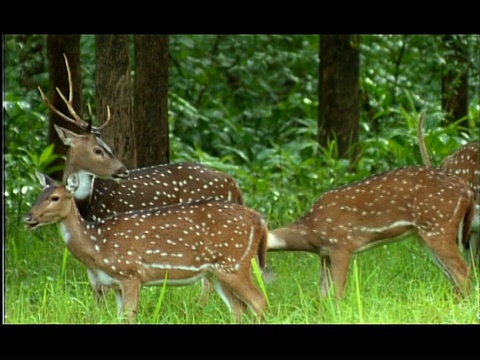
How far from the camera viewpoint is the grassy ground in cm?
800

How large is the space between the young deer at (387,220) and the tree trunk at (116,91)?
191 centimetres

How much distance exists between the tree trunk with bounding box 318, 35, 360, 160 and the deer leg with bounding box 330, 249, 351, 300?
490cm

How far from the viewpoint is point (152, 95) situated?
1138cm

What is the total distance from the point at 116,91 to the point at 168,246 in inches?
100

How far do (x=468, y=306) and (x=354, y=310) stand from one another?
850 mm

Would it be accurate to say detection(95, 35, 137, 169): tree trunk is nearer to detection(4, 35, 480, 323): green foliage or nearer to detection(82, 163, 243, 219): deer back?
detection(82, 163, 243, 219): deer back

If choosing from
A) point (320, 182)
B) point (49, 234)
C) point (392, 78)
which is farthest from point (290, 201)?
point (392, 78)

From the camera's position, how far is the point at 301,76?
19547 mm

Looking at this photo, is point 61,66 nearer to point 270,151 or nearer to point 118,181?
point 118,181

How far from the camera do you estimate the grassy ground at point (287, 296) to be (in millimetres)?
8000

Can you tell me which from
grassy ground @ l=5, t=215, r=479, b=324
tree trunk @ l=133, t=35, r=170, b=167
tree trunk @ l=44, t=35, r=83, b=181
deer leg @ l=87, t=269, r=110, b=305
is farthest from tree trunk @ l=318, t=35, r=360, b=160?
deer leg @ l=87, t=269, r=110, b=305

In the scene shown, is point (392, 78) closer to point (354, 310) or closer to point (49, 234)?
point (49, 234)

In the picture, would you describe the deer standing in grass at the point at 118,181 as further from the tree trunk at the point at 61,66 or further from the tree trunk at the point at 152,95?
the tree trunk at the point at 61,66

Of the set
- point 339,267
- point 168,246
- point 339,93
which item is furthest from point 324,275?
point 339,93
